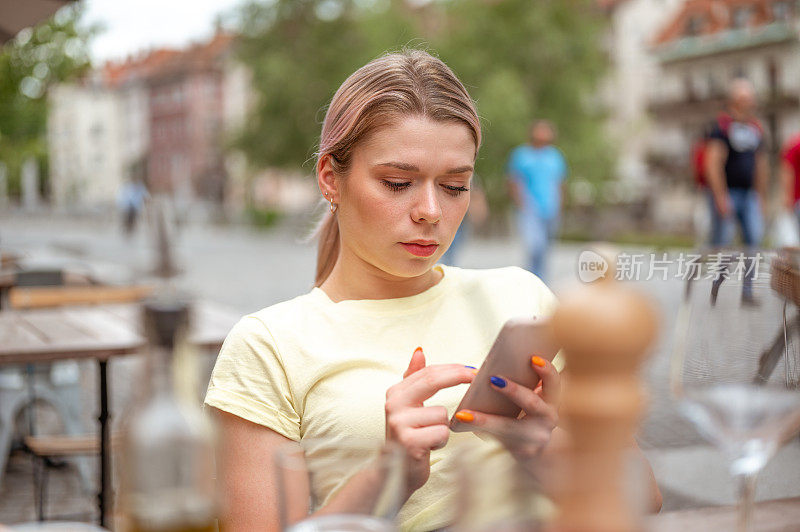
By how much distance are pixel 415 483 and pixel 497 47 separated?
28.8m

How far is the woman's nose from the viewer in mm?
1558

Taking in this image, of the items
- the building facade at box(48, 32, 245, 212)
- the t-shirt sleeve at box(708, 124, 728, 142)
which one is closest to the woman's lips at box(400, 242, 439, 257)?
the t-shirt sleeve at box(708, 124, 728, 142)

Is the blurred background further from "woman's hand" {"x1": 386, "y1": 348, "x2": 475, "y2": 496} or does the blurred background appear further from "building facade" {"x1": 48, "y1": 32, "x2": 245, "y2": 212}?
"building facade" {"x1": 48, "y1": 32, "x2": 245, "y2": 212}

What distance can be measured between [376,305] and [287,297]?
9.09m

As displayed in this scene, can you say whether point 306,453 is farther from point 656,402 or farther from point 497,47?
point 497,47

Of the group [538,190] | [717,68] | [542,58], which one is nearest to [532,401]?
[538,190]

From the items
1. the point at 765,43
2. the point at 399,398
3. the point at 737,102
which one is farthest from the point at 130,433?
the point at 765,43

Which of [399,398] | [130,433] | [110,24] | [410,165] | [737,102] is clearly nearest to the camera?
[130,433]

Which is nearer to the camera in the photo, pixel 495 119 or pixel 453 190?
pixel 453 190

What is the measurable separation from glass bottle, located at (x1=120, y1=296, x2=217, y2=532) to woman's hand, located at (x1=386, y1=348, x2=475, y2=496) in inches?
18.5

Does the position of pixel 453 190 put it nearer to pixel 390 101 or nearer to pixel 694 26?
pixel 390 101

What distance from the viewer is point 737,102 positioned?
8.61m

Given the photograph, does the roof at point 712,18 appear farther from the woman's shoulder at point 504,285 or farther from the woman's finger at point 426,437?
the woman's finger at point 426,437

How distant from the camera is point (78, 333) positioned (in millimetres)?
3201
